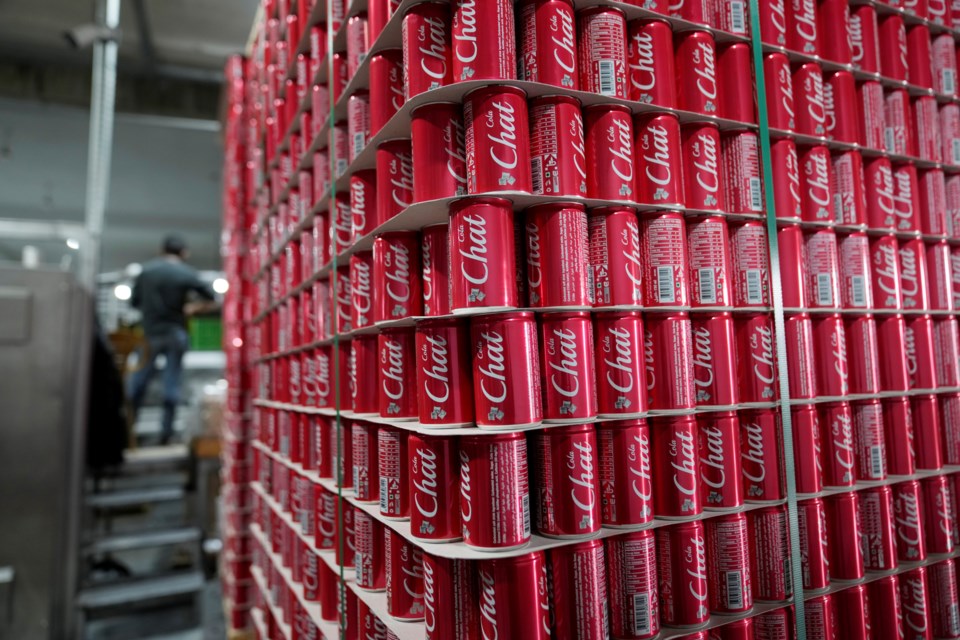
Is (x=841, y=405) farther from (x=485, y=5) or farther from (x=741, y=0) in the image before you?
(x=485, y=5)

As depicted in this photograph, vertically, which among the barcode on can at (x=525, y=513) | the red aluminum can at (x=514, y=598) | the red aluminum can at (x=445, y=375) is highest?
the red aluminum can at (x=445, y=375)

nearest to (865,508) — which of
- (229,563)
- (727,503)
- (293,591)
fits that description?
(727,503)

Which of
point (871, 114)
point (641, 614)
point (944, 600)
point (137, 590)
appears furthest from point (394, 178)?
point (137, 590)

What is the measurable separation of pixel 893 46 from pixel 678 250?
4.29 ft

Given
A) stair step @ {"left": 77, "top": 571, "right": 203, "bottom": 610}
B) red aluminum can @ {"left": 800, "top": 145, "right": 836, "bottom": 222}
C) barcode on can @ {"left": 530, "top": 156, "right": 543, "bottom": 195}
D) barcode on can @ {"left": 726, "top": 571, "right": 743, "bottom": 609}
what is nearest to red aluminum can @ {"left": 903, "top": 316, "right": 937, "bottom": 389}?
red aluminum can @ {"left": 800, "top": 145, "right": 836, "bottom": 222}

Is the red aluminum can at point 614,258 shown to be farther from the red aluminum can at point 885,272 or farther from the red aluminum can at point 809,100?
the red aluminum can at point 885,272

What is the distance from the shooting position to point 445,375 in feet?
4.50

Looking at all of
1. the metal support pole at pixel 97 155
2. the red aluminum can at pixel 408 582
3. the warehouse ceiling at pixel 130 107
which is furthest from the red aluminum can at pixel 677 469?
the warehouse ceiling at pixel 130 107

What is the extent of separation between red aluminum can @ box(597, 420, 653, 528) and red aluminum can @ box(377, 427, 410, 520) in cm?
49

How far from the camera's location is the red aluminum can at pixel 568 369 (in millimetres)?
1353

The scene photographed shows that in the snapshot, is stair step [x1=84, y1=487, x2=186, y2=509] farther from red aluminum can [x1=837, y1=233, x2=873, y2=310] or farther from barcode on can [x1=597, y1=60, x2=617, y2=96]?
red aluminum can [x1=837, y1=233, x2=873, y2=310]

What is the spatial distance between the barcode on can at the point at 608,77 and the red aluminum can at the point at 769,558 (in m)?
1.16

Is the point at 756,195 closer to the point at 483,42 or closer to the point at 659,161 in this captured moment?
the point at 659,161

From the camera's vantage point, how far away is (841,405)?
1.82 meters
